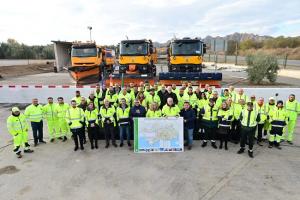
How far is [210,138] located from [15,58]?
69.5 meters

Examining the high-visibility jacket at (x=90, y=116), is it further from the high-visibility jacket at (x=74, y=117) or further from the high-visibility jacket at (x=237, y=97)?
the high-visibility jacket at (x=237, y=97)

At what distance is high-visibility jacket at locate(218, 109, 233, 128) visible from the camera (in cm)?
763

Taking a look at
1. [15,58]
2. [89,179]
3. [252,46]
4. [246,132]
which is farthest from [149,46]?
[252,46]

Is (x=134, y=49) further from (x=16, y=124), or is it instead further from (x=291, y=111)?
(x=291, y=111)

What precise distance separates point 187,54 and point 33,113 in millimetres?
10562

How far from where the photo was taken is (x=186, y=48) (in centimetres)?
1628

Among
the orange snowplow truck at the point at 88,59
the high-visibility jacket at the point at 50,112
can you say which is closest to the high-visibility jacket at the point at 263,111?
the high-visibility jacket at the point at 50,112

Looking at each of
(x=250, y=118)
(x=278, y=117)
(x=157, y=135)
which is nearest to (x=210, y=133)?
(x=250, y=118)

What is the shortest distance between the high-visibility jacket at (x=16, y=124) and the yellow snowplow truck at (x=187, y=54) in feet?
35.5

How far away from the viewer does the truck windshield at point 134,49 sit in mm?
17109

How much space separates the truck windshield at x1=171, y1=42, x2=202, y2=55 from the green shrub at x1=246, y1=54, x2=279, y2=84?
279 inches

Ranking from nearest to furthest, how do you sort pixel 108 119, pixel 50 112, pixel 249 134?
1. pixel 249 134
2. pixel 108 119
3. pixel 50 112

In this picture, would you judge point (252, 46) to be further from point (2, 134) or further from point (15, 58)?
point (2, 134)

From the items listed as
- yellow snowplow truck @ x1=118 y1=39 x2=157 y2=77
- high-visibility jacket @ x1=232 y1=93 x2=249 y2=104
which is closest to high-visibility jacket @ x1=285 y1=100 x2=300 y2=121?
high-visibility jacket @ x1=232 y1=93 x2=249 y2=104
